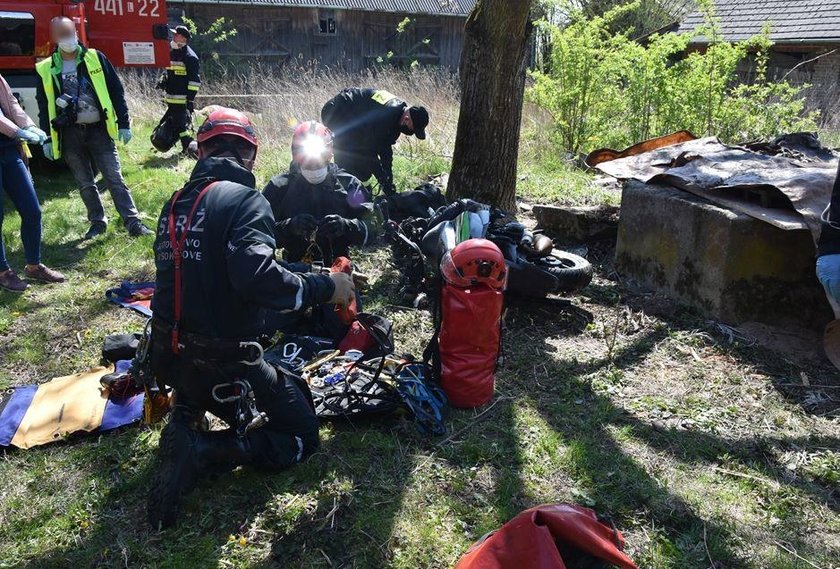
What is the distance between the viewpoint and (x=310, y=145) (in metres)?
5.23

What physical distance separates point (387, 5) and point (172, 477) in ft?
72.5

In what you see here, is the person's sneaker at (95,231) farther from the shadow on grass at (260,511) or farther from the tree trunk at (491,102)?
the shadow on grass at (260,511)

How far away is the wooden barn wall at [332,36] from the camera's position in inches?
832

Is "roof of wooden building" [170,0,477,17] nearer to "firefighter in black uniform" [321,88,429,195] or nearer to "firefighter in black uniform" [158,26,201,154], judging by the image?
"firefighter in black uniform" [158,26,201,154]

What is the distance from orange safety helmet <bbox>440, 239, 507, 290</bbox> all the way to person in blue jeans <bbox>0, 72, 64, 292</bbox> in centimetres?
370

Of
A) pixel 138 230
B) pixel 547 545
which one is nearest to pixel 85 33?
pixel 138 230

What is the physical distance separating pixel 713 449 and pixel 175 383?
2.68 metres

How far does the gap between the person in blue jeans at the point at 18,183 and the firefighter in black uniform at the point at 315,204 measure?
6.27ft

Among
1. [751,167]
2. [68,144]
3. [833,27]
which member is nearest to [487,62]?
[751,167]

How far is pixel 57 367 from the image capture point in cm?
439

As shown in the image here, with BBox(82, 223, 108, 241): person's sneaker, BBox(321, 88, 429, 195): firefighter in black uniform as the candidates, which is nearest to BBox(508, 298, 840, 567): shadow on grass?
BBox(321, 88, 429, 195): firefighter in black uniform

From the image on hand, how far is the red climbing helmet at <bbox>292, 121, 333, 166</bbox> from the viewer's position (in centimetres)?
523

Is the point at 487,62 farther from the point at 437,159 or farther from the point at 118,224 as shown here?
the point at 118,224

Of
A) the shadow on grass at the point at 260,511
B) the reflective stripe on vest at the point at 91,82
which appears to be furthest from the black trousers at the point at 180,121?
the shadow on grass at the point at 260,511
